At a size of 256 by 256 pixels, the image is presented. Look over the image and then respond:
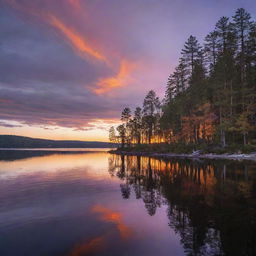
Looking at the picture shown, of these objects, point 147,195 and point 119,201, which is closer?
point 119,201

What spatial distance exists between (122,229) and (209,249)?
3.28 meters

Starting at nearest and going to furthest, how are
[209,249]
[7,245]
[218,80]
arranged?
[209,249], [7,245], [218,80]

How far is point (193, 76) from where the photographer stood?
173 ft

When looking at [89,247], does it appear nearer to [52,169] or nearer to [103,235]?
[103,235]

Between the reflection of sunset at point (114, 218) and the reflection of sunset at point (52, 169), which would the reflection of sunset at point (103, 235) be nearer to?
the reflection of sunset at point (114, 218)

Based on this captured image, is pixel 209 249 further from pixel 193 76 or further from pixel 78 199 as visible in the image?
pixel 193 76

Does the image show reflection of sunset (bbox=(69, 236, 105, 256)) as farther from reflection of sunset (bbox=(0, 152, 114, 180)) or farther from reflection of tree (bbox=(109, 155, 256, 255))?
reflection of sunset (bbox=(0, 152, 114, 180))

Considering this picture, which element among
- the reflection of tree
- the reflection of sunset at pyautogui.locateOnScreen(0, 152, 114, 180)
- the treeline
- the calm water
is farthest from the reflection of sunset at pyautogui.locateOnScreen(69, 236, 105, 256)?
the treeline

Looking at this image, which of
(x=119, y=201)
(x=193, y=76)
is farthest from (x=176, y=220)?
(x=193, y=76)

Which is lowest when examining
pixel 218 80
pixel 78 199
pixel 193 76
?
pixel 78 199

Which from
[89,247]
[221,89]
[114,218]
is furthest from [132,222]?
[221,89]

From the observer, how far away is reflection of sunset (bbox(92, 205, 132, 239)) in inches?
291

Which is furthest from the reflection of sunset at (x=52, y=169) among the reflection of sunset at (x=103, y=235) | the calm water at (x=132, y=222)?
the reflection of sunset at (x=103, y=235)

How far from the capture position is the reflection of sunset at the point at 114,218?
291 inches
